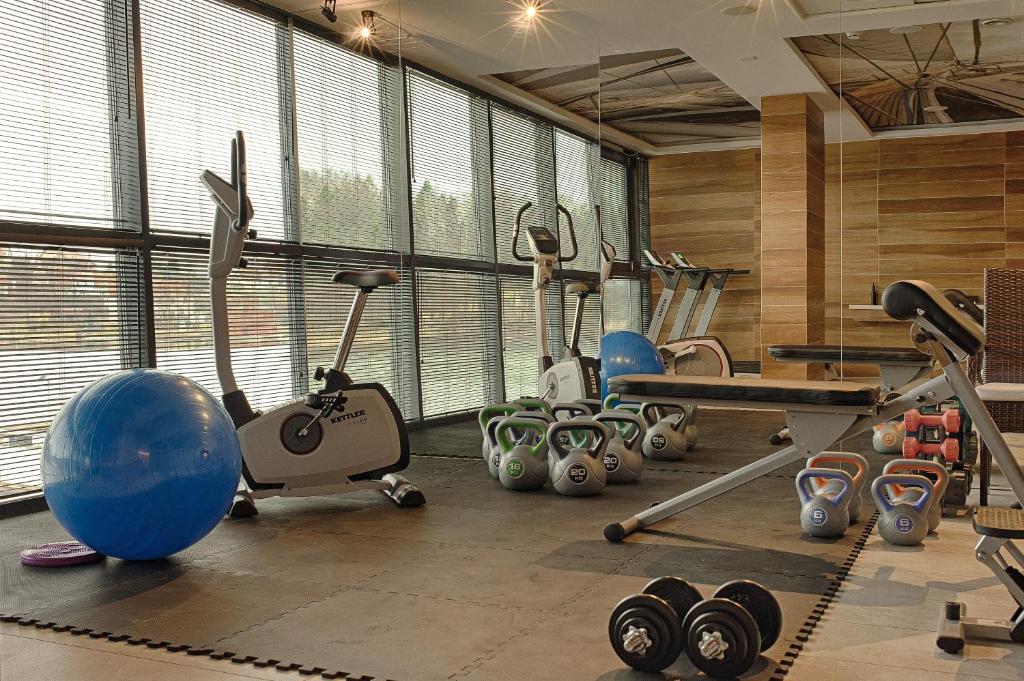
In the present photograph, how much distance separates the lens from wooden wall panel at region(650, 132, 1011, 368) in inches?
190

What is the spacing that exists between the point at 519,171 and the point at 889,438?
2.91 metres

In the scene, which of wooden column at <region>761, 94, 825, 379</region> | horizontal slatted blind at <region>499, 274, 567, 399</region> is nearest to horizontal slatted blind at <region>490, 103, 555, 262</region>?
horizontal slatted blind at <region>499, 274, 567, 399</region>

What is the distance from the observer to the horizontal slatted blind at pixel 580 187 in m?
6.24

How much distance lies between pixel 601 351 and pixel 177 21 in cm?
328

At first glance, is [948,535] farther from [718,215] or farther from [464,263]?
[464,263]

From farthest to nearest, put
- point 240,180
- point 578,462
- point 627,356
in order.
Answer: point 627,356, point 578,462, point 240,180

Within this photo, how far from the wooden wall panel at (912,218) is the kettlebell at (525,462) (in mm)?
1644

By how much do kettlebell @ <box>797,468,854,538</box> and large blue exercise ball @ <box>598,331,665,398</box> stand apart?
198 centimetres

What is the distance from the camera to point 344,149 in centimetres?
671

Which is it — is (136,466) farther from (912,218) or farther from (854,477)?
(912,218)

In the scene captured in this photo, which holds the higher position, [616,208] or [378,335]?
[616,208]

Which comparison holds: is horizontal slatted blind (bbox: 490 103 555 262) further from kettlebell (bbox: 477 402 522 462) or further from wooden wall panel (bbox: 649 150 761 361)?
kettlebell (bbox: 477 402 522 462)

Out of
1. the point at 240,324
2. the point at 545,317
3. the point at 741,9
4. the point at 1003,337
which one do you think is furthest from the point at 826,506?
the point at 240,324

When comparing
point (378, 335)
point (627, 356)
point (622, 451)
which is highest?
Result: point (378, 335)
